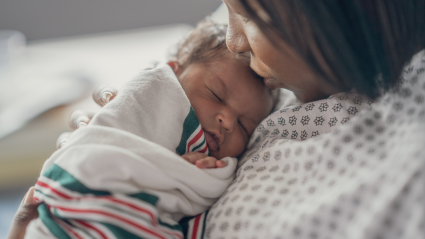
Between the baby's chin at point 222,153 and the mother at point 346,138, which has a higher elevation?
the mother at point 346,138

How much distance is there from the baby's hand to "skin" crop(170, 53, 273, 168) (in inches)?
4.1

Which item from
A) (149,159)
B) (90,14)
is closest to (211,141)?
(149,159)

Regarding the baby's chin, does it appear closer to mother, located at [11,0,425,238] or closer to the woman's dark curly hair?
mother, located at [11,0,425,238]

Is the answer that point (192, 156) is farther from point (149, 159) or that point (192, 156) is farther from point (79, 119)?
point (79, 119)

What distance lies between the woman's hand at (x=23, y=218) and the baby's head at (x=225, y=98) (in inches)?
16.6

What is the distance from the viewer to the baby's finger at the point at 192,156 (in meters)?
0.63

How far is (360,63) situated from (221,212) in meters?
0.36

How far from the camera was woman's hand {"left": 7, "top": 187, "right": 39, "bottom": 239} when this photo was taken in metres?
0.56

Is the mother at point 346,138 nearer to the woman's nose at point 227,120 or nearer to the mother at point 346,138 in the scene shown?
the mother at point 346,138

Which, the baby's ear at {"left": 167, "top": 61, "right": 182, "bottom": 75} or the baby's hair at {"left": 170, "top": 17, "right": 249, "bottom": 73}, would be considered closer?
the baby's hair at {"left": 170, "top": 17, "right": 249, "bottom": 73}

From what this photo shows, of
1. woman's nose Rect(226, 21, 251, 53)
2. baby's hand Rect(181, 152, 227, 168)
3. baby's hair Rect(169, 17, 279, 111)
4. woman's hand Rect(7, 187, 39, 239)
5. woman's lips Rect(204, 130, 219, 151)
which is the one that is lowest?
woman's lips Rect(204, 130, 219, 151)

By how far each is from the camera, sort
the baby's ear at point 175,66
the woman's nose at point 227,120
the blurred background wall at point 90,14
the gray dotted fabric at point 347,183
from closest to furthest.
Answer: the gray dotted fabric at point 347,183
the woman's nose at point 227,120
the baby's ear at point 175,66
the blurred background wall at point 90,14

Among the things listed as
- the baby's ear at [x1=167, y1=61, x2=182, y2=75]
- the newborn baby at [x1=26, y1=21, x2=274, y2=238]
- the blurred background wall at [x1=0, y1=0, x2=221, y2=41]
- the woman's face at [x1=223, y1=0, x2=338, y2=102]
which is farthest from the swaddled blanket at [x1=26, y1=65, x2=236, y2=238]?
the blurred background wall at [x1=0, y1=0, x2=221, y2=41]

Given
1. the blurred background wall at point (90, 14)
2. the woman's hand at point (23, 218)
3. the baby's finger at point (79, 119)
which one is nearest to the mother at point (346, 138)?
the woman's hand at point (23, 218)
